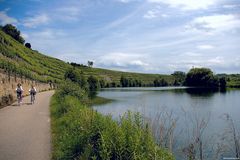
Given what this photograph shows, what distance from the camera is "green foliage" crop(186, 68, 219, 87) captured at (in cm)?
13338

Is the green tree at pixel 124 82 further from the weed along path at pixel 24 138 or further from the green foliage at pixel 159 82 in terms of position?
the weed along path at pixel 24 138

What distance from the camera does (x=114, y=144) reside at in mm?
8852

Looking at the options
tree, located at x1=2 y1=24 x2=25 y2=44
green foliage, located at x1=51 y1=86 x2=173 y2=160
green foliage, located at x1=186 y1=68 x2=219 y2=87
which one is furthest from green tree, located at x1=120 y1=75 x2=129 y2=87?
green foliage, located at x1=51 y1=86 x2=173 y2=160

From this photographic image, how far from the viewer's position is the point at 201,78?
451 feet

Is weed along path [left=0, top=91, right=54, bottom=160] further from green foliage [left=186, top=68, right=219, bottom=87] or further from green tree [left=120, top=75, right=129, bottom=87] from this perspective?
green tree [left=120, top=75, right=129, bottom=87]

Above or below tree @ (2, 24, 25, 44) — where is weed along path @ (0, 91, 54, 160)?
below

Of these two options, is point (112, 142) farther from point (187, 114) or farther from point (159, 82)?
point (159, 82)

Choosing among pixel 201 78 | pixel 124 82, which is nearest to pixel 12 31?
pixel 124 82

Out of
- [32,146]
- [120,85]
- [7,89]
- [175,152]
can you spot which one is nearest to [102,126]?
[32,146]

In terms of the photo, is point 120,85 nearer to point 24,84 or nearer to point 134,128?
point 24,84

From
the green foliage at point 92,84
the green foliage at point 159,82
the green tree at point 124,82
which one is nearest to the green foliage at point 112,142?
the green foliage at point 92,84

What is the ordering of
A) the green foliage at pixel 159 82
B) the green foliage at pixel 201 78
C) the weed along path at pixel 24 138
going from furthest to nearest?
the green foliage at pixel 159 82, the green foliage at pixel 201 78, the weed along path at pixel 24 138

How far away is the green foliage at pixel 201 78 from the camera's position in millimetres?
133375

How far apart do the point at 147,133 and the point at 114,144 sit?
41.0 inches
